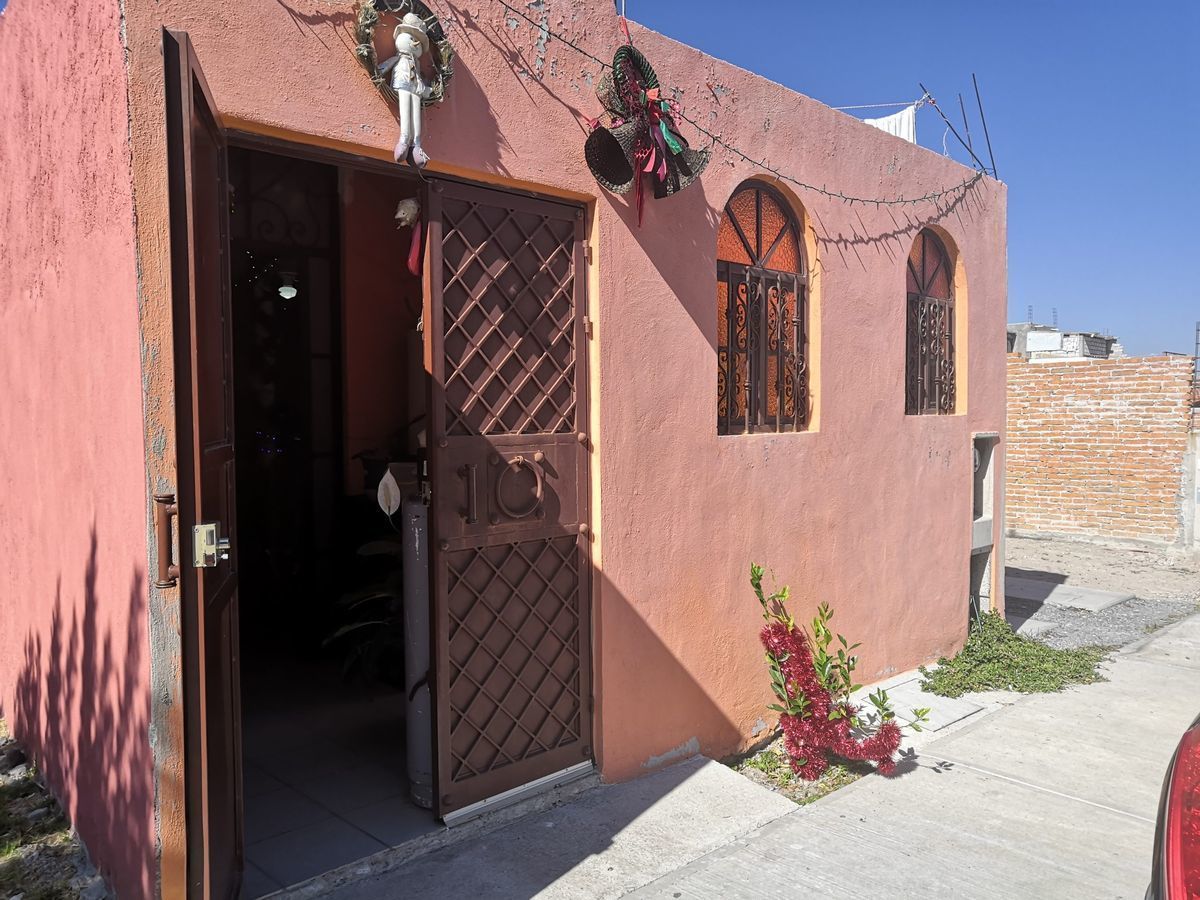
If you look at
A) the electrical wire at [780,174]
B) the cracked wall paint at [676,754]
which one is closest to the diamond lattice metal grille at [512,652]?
the cracked wall paint at [676,754]

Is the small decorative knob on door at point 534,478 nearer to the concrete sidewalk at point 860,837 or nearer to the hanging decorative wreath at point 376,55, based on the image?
the concrete sidewalk at point 860,837

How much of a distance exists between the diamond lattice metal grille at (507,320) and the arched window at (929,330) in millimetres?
3560

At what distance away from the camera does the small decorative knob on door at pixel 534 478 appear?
3791 millimetres

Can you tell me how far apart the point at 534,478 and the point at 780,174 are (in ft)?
8.48

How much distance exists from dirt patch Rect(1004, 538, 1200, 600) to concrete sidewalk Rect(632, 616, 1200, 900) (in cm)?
489

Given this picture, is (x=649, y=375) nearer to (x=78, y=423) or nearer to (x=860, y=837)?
(x=860, y=837)

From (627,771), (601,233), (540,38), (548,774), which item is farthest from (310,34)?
(627,771)

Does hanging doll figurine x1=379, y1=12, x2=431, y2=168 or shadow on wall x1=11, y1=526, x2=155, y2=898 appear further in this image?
hanging doll figurine x1=379, y1=12, x2=431, y2=168

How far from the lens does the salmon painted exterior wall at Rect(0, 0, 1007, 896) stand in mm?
2711

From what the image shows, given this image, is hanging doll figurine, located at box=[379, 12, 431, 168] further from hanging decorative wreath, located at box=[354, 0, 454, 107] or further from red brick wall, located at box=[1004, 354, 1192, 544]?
red brick wall, located at box=[1004, 354, 1192, 544]

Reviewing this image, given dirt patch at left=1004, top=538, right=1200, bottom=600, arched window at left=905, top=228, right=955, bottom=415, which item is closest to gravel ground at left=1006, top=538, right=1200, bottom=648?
dirt patch at left=1004, top=538, right=1200, bottom=600

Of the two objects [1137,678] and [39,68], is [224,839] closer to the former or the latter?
[39,68]

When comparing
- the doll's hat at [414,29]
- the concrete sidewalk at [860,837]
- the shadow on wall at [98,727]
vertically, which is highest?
the doll's hat at [414,29]

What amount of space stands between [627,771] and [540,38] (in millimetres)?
3495
